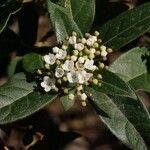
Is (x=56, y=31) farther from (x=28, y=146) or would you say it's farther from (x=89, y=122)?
(x=89, y=122)

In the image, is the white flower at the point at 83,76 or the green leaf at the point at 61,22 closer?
the white flower at the point at 83,76

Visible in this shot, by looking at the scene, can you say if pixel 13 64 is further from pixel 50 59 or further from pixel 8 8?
pixel 50 59

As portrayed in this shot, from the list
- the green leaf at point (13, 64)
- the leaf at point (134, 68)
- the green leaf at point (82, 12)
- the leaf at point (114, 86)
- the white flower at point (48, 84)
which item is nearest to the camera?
the leaf at point (114, 86)

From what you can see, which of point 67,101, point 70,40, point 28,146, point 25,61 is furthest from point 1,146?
point 70,40

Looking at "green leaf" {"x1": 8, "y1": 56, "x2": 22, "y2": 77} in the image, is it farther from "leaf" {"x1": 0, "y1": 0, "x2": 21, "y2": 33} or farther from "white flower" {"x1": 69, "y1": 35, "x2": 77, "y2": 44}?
"white flower" {"x1": 69, "y1": 35, "x2": 77, "y2": 44}

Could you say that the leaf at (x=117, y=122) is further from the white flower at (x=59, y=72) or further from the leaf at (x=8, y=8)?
the leaf at (x=8, y=8)


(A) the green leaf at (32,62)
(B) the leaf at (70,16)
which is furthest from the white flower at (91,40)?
(A) the green leaf at (32,62)
